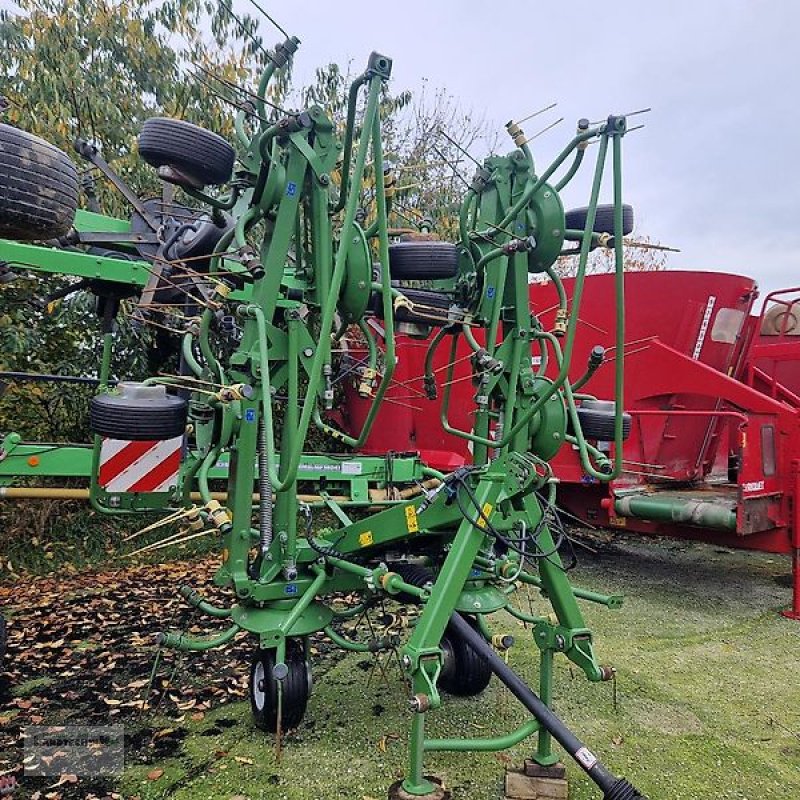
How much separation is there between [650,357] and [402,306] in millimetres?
3230

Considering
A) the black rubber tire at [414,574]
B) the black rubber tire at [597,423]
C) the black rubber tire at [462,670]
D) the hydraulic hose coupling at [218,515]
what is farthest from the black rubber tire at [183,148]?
the black rubber tire at [462,670]

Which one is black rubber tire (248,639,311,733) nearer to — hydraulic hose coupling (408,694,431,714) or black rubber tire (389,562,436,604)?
black rubber tire (389,562,436,604)

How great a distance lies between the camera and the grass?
8.38 ft

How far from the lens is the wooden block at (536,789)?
8.03 ft

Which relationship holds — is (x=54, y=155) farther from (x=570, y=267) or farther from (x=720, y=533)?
(x=570, y=267)

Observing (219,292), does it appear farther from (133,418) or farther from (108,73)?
(108,73)

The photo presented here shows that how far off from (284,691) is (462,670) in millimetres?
852

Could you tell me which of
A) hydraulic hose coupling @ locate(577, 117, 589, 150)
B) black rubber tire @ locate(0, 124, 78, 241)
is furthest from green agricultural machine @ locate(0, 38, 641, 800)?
black rubber tire @ locate(0, 124, 78, 241)

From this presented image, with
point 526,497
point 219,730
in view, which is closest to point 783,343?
point 526,497

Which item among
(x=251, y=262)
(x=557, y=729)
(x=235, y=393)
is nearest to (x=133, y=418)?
(x=235, y=393)

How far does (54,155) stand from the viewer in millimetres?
2109

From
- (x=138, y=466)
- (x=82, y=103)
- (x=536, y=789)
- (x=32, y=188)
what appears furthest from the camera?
(x=82, y=103)

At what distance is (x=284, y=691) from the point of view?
2.84 m

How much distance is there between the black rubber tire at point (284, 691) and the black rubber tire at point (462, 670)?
66 centimetres
